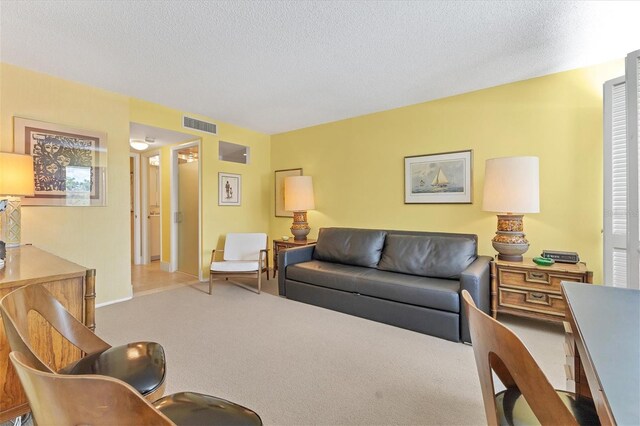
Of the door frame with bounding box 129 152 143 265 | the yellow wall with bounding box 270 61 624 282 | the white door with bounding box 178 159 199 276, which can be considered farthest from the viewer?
the door frame with bounding box 129 152 143 265

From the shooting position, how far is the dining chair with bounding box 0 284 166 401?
105cm

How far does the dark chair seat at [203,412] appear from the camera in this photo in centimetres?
89

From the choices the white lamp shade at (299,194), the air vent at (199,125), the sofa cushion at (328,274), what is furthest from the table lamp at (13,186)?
the white lamp shade at (299,194)

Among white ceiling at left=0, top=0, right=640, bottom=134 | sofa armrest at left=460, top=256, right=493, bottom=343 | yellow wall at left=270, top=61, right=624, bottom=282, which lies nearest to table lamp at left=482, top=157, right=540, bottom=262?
sofa armrest at left=460, top=256, right=493, bottom=343

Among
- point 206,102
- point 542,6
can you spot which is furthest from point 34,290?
point 542,6

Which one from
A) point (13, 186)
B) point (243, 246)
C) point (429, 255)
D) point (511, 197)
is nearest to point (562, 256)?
point (511, 197)

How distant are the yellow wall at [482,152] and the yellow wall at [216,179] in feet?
3.26

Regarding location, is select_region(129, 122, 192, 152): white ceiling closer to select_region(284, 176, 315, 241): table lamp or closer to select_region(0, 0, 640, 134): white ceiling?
select_region(0, 0, 640, 134): white ceiling

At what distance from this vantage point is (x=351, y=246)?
355 cm

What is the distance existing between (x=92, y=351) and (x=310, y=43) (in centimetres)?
247

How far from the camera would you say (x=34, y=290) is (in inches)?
45.4

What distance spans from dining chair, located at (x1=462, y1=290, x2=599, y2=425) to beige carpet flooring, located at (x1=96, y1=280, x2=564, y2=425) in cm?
73

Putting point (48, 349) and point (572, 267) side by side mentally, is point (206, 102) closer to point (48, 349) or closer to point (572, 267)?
point (48, 349)

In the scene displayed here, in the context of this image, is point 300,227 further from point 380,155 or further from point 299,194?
point 380,155
